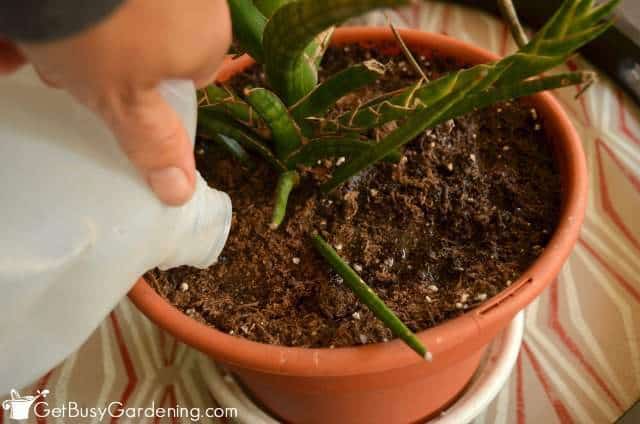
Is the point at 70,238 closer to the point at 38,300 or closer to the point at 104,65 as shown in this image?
the point at 38,300

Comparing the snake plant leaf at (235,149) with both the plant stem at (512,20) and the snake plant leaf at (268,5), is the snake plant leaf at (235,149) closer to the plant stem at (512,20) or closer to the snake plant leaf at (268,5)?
the snake plant leaf at (268,5)

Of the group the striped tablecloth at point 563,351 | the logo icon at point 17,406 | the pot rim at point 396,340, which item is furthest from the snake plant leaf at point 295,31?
the logo icon at point 17,406

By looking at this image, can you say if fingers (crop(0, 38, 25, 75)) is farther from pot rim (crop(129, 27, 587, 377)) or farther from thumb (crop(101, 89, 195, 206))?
pot rim (crop(129, 27, 587, 377))

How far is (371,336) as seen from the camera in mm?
545

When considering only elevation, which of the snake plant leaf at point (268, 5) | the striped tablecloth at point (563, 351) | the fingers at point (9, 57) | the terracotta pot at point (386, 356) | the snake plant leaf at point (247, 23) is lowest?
the striped tablecloth at point (563, 351)

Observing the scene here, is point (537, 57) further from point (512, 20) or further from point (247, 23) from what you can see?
point (247, 23)

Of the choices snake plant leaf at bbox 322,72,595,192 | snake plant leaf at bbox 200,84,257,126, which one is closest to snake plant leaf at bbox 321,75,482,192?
snake plant leaf at bbox 322,72,595,192

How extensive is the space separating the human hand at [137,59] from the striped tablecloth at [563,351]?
1.67 ft

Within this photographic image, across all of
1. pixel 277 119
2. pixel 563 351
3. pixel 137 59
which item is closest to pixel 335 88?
pixel 277 119

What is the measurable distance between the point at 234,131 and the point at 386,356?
0.28 m

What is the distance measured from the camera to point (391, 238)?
62 cm

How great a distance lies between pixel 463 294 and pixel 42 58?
41 centimetres

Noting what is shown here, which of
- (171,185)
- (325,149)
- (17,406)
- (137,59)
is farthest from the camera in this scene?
(17,406)

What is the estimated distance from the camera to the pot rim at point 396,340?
20.2 inches
